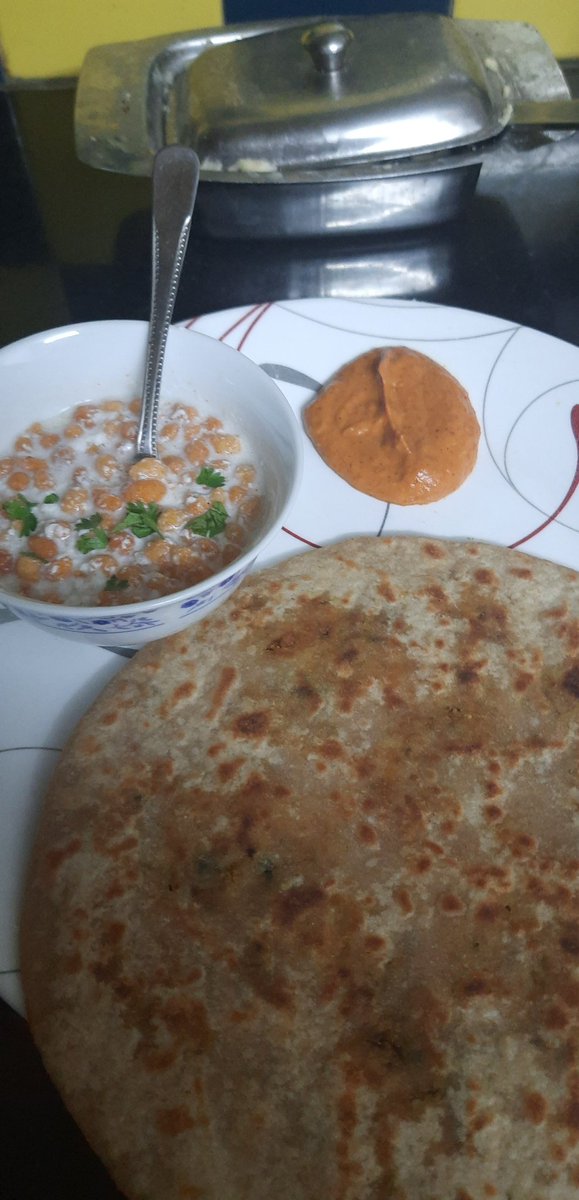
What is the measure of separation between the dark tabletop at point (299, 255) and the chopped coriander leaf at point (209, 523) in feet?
Answer: 3.92

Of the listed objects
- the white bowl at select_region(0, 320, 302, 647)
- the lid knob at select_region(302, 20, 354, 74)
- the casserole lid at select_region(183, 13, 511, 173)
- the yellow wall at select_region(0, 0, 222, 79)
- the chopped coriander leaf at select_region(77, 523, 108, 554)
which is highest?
the yellow wall at select_region(0, 0, 222, 79)

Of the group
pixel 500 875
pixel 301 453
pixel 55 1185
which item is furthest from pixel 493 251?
pixel 55 1185

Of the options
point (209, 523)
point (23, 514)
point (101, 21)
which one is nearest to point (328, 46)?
point (101, 21)

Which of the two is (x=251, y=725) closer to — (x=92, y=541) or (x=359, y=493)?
(x=92, y=541)

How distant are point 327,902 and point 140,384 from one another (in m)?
1.32

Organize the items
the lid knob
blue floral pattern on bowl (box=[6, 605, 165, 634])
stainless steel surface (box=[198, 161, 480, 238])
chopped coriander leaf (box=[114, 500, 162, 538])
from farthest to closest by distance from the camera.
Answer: stainless steel surface (box=[198, 161, 480, 238]), the lid knob, chopped coriander leaf (box=[114, 500, 162, 538]), blue floral pattern on bowl (box=[6, 605, 165, 634])

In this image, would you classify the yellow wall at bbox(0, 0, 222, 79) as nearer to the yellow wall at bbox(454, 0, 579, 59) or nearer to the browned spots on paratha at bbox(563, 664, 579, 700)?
the yellow wall at bbox(454, 0, 579, 59)

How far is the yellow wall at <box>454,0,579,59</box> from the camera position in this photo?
334cm

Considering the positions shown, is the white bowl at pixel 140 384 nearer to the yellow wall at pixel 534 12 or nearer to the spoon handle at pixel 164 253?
the spoon handle at pixel 164 253

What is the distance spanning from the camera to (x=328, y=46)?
8.50 feet

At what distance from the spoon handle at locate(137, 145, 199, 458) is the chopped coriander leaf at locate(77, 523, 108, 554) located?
10.1 inches

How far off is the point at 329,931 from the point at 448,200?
96.1 inches

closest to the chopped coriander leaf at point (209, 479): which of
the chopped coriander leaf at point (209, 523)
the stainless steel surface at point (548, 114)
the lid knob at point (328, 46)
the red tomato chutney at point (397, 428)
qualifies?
the chopped coriander leaf at point (209, 523)

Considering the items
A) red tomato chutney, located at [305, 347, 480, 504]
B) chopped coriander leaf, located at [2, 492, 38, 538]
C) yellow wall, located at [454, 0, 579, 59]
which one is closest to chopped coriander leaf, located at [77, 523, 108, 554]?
chopped coriander leaf, located at [2, 492, 38, 538]
